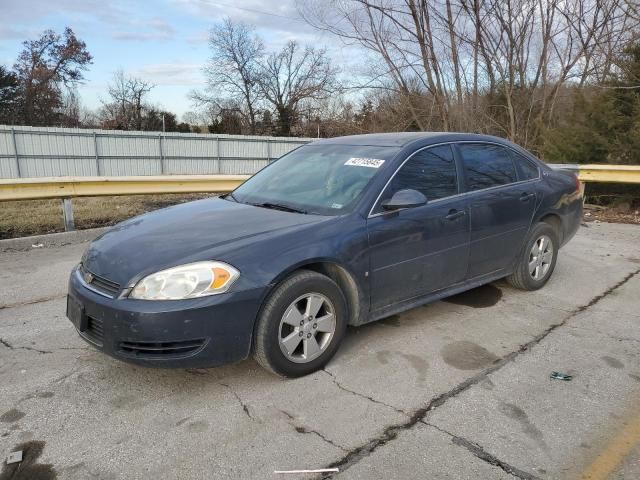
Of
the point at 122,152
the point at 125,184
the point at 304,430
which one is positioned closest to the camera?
the point at 304,430

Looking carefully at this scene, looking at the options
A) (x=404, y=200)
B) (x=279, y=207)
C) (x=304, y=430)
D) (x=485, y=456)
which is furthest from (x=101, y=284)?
(x=485, y=456)

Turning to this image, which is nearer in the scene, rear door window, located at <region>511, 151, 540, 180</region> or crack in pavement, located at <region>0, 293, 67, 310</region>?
crack in pavement, located at <region>0, 293, 67, 310</region>

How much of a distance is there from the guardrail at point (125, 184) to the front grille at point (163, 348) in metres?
5.38

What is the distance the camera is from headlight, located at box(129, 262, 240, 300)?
111 inches

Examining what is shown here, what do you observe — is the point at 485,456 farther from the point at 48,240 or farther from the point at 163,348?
the point at 48,240

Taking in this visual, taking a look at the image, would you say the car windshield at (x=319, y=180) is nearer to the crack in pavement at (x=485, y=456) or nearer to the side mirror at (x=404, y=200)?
the side mirror at (x=404, y=200)

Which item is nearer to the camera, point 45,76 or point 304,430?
point 304,430

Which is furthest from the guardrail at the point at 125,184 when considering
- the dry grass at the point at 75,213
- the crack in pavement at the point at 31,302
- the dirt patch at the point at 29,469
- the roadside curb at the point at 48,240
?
the dirt patch at the point at 29,469

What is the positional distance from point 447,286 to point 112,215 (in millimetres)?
6904

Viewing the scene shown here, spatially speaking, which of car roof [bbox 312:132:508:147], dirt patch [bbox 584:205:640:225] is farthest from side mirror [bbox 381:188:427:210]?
dirt patch [bbox 584:205:640:225]

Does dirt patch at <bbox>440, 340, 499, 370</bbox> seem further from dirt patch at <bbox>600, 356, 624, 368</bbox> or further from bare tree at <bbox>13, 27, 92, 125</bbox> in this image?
bare tree at <bbox>13, 27, 92, 125</bbox>

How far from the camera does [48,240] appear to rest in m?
7.11

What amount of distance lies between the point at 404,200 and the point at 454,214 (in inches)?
28.2

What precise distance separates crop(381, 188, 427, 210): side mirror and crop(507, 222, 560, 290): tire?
72.4 inches
